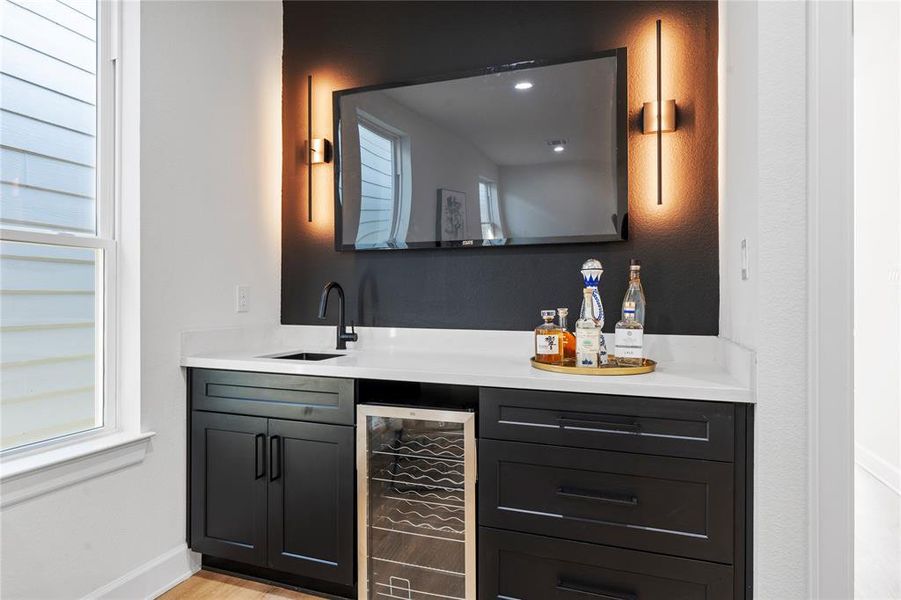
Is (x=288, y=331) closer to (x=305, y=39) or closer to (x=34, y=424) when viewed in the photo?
(x=34, y=424)

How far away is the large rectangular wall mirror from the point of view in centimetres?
206

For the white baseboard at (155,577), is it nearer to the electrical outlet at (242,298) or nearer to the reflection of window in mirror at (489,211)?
the electrical outlet at (242,298)

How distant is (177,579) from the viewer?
82.2 inches

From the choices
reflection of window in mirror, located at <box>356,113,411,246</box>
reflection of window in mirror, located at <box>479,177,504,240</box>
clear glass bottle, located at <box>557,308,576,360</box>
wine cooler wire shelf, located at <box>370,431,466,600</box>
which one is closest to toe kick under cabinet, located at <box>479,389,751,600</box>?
wine cooler wire shelf, located at <box>370,431,466,600</box>

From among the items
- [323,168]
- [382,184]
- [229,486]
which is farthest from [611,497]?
[323,168]

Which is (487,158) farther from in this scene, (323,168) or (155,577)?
(155,577)

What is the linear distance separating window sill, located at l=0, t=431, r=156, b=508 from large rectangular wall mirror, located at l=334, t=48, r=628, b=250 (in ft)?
3.95

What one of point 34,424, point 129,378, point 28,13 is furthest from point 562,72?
point 34,424

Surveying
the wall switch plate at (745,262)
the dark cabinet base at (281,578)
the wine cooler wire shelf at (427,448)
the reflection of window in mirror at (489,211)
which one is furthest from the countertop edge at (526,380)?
the dark cabinet base at (281,578)

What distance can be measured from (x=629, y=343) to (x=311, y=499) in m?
1.29

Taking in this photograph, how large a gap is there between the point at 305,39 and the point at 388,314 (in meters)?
1.48

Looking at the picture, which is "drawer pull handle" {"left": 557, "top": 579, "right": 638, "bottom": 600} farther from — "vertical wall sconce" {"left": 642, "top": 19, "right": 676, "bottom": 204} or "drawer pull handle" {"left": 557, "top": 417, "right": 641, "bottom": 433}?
"vertical wall sconce" {"left": 642, "top": 19, "right": 676, "bottom": 204}

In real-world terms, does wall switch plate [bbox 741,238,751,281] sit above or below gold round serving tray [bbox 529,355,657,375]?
above

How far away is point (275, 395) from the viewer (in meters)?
1.99
